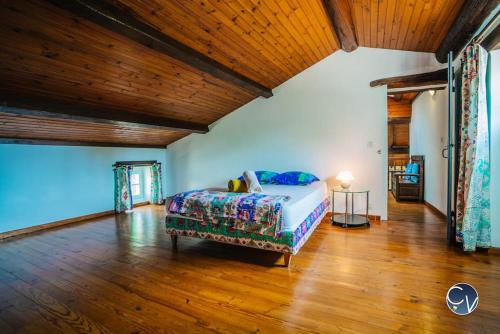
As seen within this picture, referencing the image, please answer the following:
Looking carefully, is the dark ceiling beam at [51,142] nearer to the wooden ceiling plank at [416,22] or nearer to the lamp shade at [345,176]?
the lamp shade at [345,176]

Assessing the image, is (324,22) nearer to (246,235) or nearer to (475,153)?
(475,153)

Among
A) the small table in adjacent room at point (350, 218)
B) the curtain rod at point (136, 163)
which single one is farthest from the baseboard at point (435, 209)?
the curtain rod at point (136, 163)

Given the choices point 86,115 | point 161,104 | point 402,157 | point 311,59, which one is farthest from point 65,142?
point 402,157

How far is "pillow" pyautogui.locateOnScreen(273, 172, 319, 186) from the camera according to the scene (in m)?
4.29

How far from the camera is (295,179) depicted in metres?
4.37

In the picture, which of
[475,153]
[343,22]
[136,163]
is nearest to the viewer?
[475,153]

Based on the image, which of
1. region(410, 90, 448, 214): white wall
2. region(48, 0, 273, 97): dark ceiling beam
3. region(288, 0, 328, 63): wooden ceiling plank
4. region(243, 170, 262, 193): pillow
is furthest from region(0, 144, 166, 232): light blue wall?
region(410, 90, 448, 214): white wall

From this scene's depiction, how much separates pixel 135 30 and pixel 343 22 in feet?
8.56

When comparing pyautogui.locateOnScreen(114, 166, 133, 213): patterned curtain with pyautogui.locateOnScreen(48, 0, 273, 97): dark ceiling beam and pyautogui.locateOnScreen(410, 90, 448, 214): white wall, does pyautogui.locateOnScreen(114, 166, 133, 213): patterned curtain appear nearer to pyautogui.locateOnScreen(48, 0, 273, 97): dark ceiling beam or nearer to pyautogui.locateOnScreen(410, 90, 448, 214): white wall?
pyautogui.locateOnScreen(48, 0, 273, 97): dark ceiling beam

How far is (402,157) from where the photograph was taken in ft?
25.2

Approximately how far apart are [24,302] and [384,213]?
459 centimetres

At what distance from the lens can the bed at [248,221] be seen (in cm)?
257

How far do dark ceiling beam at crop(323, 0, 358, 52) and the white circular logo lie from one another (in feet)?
9.98

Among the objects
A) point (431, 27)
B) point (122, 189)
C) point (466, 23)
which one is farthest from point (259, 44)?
point (122, 189)
